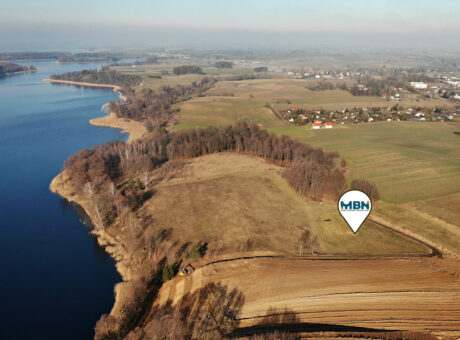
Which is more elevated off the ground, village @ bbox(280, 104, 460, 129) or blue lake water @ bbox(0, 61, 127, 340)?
village @ bbox(280, 104, 460, 129)

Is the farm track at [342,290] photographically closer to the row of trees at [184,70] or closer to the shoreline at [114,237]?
the shoreline at [114,237]

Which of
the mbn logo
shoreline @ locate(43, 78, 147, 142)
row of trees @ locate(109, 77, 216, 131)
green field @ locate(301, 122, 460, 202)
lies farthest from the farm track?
row of trees @ locate(109, 77, 216, 131)

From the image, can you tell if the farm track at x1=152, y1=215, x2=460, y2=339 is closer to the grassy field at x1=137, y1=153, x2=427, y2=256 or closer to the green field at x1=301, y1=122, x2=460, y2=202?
the grassy field at x1=137, y1=153, x2=427, y2=256

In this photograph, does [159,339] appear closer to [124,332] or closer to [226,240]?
[124,332]

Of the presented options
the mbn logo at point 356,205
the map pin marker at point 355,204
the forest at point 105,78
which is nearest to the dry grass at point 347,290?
the map pin marker at point 355,204

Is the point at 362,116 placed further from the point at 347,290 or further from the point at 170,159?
the point at 347,290

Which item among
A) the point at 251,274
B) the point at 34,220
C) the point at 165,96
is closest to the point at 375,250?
the point at 251,274
